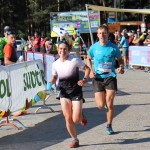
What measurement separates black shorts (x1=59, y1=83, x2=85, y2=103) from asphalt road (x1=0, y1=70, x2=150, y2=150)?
2.48 feet

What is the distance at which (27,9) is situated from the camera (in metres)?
69.9

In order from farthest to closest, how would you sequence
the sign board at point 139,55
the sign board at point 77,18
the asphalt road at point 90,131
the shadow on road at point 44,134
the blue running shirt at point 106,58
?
the sign board at point 77,18, the sign board at point 139,55, the blue running shirt at point 106,58, the shadow on road at point 44,134, the asphalt road at point 90,131

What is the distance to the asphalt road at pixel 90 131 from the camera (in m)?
7.00

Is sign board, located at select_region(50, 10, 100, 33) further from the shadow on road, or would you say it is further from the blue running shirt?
the blue running shirt

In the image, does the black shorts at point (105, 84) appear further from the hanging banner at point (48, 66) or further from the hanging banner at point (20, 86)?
the hanging banner at point (48, 66)

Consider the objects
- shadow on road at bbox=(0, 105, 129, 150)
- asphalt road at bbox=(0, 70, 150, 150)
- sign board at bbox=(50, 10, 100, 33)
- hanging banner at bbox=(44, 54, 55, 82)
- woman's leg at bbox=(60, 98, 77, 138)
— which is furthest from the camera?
sign board at bbox=(50, 10, 100, 33)

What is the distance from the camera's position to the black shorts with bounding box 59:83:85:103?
686 centimetres

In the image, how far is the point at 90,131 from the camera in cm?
802

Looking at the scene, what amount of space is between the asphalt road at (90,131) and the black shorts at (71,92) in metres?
0.76

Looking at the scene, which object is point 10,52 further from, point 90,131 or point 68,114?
point 68,114

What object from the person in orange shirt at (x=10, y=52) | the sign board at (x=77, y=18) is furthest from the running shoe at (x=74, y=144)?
the sign board at (x=77, y=18)

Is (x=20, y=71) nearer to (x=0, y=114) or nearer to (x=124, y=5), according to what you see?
(x=0, y=114)

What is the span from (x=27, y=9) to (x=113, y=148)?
212ft

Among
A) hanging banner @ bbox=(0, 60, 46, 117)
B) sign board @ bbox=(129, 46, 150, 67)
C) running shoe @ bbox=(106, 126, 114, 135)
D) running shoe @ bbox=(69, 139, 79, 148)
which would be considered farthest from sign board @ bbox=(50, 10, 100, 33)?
running shoe @ bbox=(69, 139, 79, 148)
